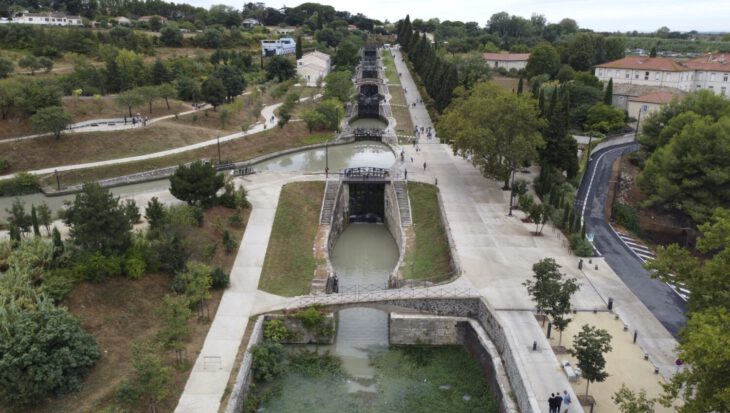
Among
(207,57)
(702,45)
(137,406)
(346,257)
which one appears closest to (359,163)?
(346,257)

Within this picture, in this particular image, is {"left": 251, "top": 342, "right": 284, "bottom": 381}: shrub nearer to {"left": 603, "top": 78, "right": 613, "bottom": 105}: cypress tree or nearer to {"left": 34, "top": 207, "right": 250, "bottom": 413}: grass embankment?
{"left": 34, "top": 207, "right": 250, "bottom": 413}: grass embankment

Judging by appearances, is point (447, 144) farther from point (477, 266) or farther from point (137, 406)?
point (137, 406)

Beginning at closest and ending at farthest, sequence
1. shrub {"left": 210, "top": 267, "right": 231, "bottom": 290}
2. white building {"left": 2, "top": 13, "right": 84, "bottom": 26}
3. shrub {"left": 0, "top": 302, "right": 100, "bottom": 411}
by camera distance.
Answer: shrub {"left": 0, "top": 302, "right": 100, "bottom": 411} < shrub {"left": 210, "top": 267, "right": 231, "bottom": 290} < white building {"left": 2, "top": 13, "right": 84, "bottom": 26}

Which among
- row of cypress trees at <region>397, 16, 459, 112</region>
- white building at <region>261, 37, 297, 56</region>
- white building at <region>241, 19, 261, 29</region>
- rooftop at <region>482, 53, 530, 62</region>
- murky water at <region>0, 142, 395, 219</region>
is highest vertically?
white building at <region>241, 19, 261, 29</region>

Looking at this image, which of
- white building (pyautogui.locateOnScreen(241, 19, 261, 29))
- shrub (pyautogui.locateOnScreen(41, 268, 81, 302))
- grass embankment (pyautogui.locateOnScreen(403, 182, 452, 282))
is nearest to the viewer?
shrub (pyautogui.locateOnScreen(41, 268, 81, 302))

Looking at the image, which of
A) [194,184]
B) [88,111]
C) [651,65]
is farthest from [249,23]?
[194,184]

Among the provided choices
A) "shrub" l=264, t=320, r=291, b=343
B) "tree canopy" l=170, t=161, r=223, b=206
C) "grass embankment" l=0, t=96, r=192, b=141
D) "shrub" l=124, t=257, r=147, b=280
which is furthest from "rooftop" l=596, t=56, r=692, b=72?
"shrub" l=124, t=257, r=147, b=280

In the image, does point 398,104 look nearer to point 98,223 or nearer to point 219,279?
point 219,279
